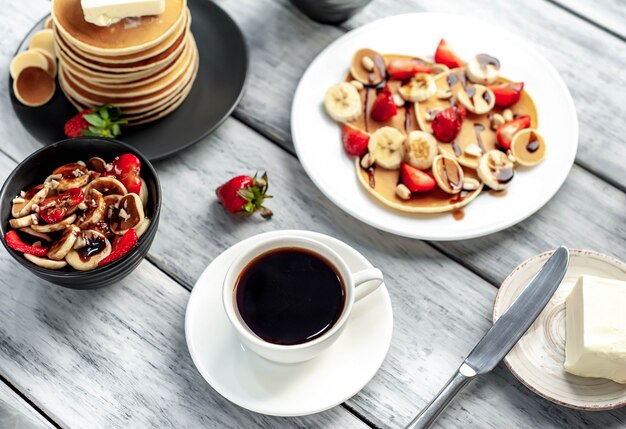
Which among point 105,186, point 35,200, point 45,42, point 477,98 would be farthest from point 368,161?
point 45,42

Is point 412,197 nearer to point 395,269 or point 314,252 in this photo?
point 395,269

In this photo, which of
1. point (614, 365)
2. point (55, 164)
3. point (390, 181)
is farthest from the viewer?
point (390, 181)

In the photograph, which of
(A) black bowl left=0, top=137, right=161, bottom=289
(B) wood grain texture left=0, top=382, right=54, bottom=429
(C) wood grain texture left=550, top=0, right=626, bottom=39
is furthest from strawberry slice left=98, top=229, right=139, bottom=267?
(C) wood grain texture left=550, top=0, right=626, bottom=39

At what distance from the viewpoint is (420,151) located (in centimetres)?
134

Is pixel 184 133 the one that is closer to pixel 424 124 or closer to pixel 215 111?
pixel 215 111

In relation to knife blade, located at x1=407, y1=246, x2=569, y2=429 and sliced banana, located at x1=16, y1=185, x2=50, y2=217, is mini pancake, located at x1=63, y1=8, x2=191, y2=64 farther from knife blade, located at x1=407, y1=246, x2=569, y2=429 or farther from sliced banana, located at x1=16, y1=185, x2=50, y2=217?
knife blade, located at x1=407, y1=246, x2=569, y2=429

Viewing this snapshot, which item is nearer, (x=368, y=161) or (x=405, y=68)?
(x=368, y=161)

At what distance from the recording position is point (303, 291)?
3.58 ft

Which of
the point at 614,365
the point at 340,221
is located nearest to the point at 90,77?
the point at 340,221

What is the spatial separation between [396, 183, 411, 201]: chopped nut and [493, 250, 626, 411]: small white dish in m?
0.22

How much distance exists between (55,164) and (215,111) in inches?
12.7

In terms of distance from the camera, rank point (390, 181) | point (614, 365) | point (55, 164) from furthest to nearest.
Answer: point (390, 181) → point (55, 164) → point (614, 365)

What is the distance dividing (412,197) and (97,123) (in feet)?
1.89

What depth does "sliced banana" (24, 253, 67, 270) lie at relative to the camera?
1.10 metres
